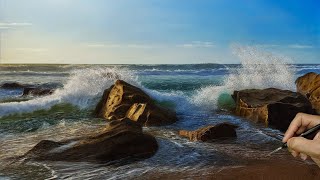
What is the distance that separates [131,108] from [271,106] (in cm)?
171

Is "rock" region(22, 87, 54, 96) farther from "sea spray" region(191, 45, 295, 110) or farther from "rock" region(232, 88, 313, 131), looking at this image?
"rock" region(232, 88, 313, 131)

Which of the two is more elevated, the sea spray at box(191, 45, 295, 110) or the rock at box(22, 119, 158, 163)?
the sea spray at box(191, 45, 295, 110)

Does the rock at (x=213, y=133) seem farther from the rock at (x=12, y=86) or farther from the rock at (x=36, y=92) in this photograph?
the rock at (x=12, y=86)

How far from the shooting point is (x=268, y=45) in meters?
8.34

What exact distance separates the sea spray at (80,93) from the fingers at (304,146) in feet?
19.7

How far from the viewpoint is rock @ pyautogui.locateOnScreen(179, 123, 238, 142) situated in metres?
4.16

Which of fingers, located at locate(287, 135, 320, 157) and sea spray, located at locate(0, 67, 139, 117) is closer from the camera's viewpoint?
fingers, located at locate(287, 135, 320, 157)

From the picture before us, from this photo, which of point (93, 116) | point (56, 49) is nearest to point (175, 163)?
point (93, 116)

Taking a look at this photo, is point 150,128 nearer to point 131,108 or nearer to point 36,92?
point 131,108

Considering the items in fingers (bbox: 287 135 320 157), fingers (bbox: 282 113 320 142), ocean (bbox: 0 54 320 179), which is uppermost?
fingers (bbox: 282 113 320 142)

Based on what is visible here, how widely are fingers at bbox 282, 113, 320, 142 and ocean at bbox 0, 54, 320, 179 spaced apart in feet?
8.17

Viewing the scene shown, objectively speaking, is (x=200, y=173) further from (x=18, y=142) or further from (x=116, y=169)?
(x=18, y=142)

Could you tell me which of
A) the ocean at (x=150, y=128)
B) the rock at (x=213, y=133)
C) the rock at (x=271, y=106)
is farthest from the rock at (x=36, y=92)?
the rock at (x=213, y=133)

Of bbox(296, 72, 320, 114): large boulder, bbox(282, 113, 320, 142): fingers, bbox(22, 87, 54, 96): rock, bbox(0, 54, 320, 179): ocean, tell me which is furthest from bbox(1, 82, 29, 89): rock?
bbox(282, 113, 320, 142): fingers
